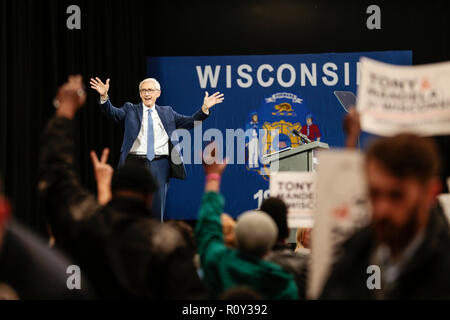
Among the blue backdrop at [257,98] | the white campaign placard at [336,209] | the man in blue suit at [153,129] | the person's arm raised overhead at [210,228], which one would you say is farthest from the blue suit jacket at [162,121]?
the white campaign placard at [336,209]

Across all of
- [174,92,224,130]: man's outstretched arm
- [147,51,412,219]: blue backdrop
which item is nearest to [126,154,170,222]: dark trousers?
[147,51,412,219]: blue backdrop

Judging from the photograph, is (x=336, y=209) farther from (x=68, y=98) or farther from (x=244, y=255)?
(x=68, y=98)

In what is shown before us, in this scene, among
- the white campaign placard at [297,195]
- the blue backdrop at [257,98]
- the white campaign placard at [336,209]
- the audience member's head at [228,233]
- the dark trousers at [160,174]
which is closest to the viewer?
the white campaign placard at [336,209]

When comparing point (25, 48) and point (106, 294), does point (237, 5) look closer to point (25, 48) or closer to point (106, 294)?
point (25, 48)

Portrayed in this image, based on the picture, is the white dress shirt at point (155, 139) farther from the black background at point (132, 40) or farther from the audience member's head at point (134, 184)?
the audience member's head at point (134, 184)

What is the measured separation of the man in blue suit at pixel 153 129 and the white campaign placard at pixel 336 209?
15.6 ft

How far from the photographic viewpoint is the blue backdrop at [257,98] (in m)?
6.55

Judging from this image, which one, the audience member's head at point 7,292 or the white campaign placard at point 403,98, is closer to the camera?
the audience member's head at point 7,292

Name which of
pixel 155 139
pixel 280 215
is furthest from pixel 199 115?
pixel 280 215

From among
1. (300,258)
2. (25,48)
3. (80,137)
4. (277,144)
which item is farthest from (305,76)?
(300,258)

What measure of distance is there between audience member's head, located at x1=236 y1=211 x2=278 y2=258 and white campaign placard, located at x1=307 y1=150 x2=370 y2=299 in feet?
1.88

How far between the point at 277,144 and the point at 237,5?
1641 millimetres

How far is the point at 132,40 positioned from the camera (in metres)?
6.73

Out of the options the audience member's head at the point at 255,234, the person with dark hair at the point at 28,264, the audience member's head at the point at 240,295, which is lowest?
the audience member's head at the point at 240,295
